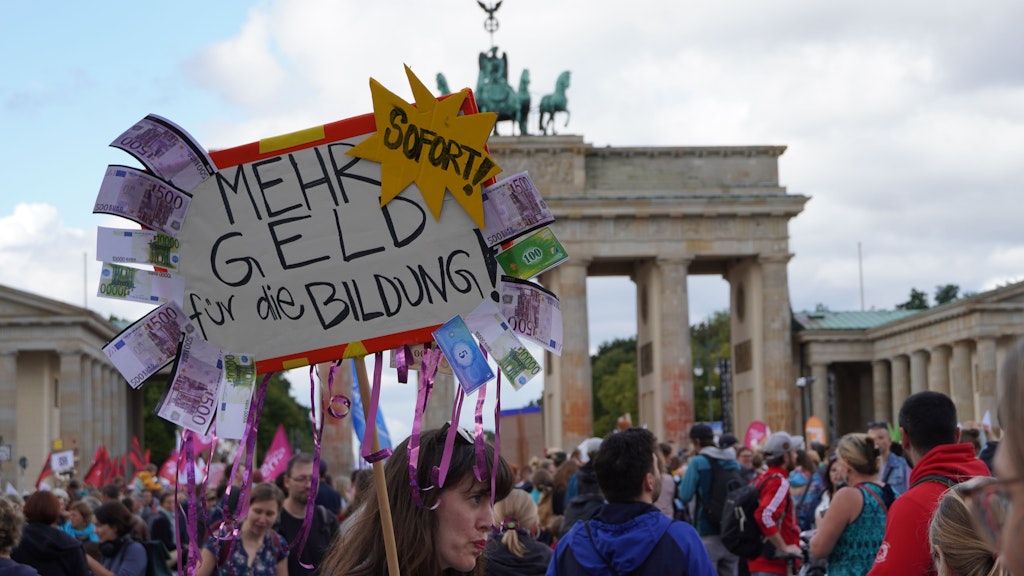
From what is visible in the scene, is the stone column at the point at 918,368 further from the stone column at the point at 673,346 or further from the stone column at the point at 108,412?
the stone column at the point at 108,412

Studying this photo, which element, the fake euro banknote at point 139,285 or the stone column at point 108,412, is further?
the stone column at point 108,412

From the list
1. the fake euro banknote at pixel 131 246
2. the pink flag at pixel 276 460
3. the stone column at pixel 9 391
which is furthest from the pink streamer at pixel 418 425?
the stone column at pixel 9 391

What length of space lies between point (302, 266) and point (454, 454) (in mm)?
712

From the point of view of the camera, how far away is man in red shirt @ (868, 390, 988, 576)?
19.3 ft

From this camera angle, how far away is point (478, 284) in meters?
4.42

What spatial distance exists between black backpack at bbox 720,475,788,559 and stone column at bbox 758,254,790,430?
4896cm

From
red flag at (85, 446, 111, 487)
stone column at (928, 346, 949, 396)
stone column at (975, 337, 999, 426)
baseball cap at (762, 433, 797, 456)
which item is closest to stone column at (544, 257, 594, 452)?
stone column at (928, 346, 949, 396)

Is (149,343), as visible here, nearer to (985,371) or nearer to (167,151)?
(167,151)

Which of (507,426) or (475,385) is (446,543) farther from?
(507,426)

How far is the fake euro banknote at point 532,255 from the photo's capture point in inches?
171

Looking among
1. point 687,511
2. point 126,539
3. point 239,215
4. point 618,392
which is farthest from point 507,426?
point 618,392

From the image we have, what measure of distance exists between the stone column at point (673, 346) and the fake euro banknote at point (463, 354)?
55575 millimetres

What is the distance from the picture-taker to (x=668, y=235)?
60594 millimetres

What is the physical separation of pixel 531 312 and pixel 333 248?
61 cm
